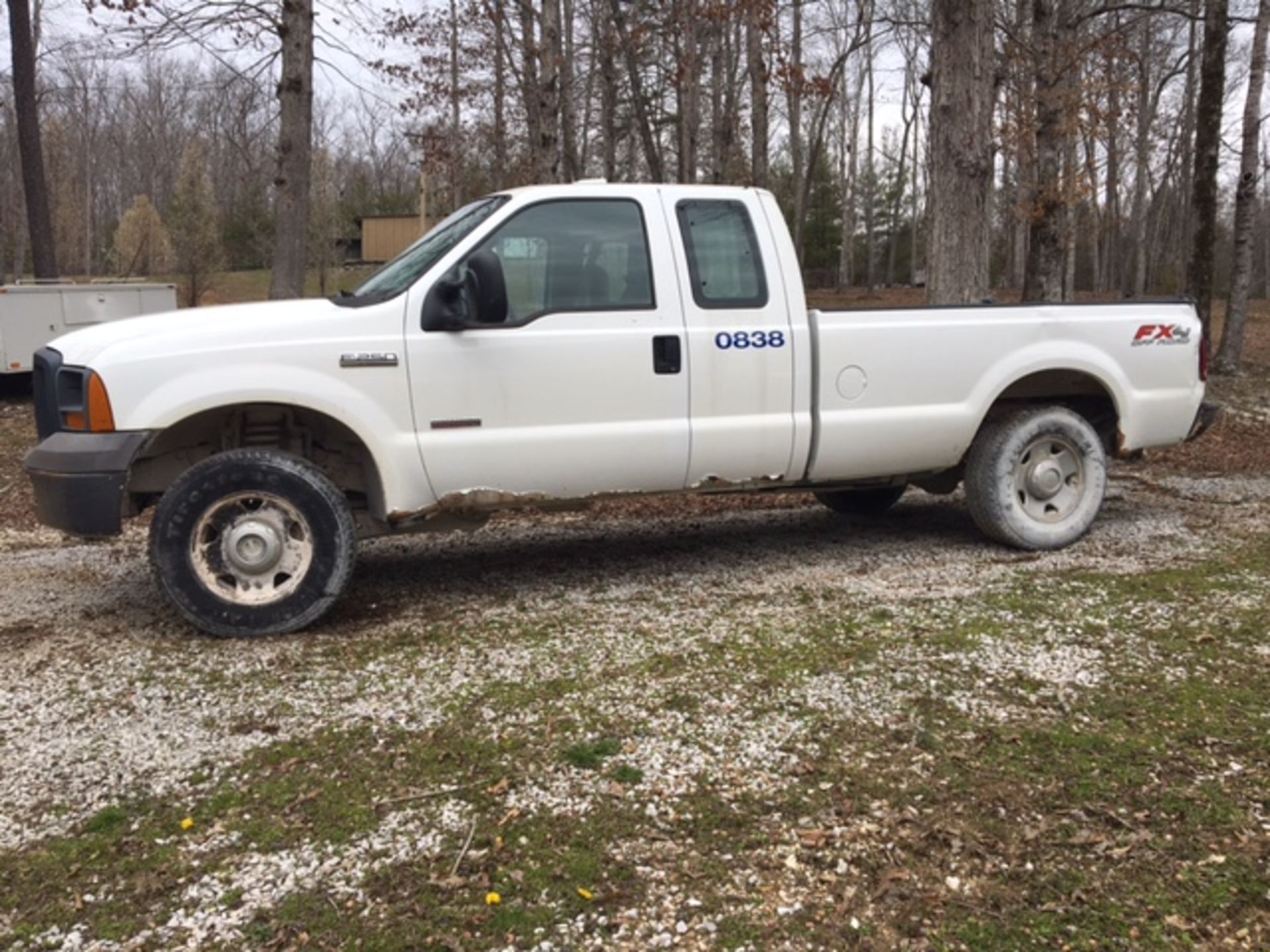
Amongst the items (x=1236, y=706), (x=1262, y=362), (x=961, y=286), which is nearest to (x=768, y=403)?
(x=1236, y=706)

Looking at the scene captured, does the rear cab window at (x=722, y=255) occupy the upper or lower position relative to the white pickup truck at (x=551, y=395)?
upper

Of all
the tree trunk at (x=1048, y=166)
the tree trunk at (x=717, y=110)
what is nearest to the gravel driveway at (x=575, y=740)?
the tree trunk at (x=1048, y=166)

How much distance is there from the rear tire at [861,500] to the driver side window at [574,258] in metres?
2.68

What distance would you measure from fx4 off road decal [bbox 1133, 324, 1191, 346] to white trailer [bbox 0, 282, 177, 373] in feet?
36.6

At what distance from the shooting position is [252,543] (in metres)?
4.58

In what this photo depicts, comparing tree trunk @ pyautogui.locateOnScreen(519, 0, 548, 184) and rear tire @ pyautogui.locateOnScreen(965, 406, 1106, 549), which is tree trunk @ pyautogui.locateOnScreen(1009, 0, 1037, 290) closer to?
tree trunk @ pyautogui.locateOnScreen(519, 0, 548, 184)

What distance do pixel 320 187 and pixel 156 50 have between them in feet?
76.3

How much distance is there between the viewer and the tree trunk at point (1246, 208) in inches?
552

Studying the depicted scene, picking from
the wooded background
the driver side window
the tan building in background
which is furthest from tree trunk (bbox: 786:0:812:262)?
the tan building in background

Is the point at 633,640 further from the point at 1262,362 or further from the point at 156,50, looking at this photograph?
the point at 1262,362

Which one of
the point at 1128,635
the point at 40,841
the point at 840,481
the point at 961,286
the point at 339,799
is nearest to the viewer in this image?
the point at 40,841

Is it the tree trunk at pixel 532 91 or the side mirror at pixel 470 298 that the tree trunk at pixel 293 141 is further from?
the side mirror at pixel 470 298

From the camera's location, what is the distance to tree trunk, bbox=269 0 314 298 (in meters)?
11.4

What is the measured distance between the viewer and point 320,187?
3441 centimetres
